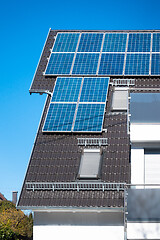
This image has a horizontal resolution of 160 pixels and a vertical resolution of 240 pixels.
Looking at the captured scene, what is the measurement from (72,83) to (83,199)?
347 inches

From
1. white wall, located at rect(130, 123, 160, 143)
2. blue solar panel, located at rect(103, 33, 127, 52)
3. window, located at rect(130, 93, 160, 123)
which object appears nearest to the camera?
white wall, located at rect(130, 123, 160, 143)

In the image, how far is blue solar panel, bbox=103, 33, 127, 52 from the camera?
33625mm

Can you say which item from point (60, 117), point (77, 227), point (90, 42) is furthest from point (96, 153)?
Result: point (90, 42)

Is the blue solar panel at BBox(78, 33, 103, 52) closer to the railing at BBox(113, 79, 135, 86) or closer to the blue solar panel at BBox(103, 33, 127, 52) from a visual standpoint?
the blue solar panel at BBox(103, 33, 127, 52)

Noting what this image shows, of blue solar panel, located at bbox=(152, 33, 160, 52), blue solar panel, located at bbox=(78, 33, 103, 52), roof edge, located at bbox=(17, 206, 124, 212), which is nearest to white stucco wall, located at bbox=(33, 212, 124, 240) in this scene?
roof edge, located at bbox=(17, 206, 124, 212)

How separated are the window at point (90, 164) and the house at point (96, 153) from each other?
0.04 m

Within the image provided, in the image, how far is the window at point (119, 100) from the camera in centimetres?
2825

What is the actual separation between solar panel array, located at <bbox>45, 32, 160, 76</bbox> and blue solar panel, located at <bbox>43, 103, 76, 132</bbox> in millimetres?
3245

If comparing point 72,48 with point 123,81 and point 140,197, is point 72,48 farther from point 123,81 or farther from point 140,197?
point 140,197

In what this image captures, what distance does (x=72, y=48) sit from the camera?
112 feet

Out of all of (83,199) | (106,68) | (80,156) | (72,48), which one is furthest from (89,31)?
(83,199)

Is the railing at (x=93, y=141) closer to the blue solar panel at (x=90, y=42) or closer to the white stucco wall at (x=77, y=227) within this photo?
the white stucco wall at (x=77, y=227)

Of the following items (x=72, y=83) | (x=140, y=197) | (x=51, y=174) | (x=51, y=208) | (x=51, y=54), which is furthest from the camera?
(x=51, y=54)

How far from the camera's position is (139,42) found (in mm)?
34094
